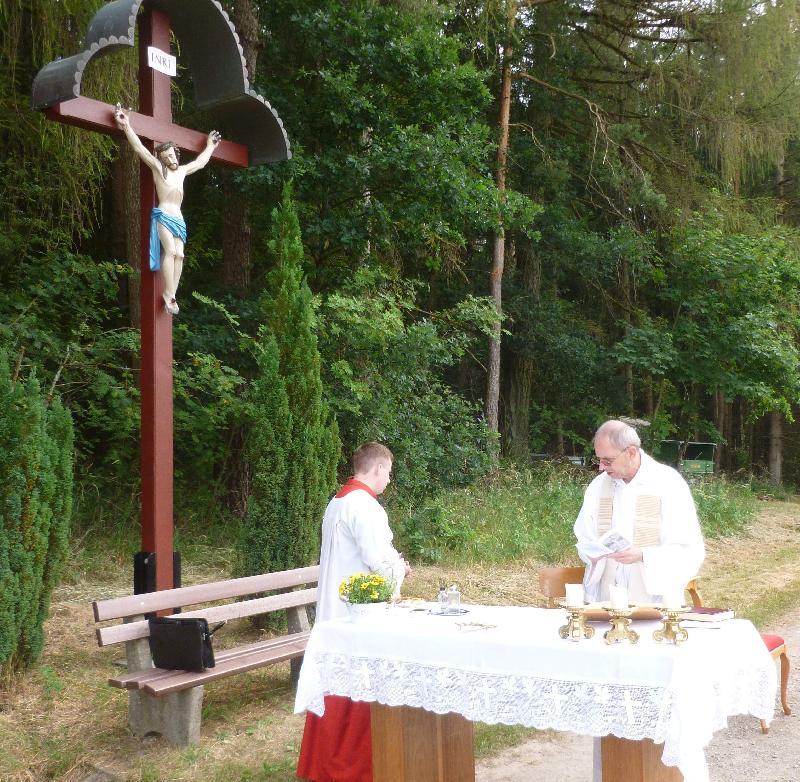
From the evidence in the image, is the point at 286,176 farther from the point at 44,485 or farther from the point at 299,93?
the point at 44,485

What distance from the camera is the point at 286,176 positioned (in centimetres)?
1209

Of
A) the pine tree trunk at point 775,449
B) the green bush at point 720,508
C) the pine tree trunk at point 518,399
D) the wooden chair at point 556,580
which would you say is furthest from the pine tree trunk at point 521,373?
the wooden chair at point 556,580

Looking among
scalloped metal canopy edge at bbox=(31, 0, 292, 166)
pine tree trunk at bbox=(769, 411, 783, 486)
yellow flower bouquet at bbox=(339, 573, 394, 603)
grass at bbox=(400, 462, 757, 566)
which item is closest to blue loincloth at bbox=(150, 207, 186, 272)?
scalloped metal canopy edge at bbox=(31, 0, 292, 166)

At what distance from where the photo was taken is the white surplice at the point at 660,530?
490 cm

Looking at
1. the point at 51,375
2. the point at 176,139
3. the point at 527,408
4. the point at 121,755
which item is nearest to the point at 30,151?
the point at 51,375

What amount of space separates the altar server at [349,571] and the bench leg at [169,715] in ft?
3.04

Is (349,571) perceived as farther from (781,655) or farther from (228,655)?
(781,655)

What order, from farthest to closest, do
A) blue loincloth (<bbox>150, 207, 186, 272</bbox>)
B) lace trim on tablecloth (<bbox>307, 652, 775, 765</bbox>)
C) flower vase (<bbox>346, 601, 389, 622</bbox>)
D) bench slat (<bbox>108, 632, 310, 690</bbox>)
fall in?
blue loincloth (<bbox>150, 207, 186, 272</bbox>) → bench slat (<bbox>108, 632, 310, 690</bbox>) → flower vase (<bbox>346, 601, 389, 622</bbox>) → lace trim on tablecloth (<bbox>307, 652, 775, 765</bbox>)

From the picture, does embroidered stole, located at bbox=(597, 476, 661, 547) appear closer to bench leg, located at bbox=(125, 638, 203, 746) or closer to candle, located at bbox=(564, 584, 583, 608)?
candle, located at bbox=(564, 584, 583, 608)

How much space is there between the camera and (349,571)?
16.4ft

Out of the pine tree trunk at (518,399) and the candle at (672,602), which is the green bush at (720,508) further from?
the candle at (672,602)

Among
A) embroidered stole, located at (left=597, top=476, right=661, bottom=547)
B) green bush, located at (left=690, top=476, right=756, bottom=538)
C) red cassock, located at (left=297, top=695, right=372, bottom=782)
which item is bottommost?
green bush, located at (left=690, top=476, right=756, bottom=538)

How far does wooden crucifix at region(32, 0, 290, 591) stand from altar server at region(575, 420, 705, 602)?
2.75 metres

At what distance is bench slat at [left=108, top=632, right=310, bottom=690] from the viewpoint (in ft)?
17.6
